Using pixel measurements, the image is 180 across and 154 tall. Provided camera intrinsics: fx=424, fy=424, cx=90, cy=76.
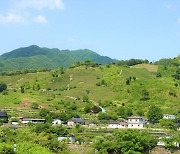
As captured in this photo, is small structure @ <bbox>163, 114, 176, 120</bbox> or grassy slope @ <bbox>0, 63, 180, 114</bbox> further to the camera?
grassy slope @ <bbox>0, 63, 180, 114</bbox>

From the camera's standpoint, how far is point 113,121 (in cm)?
7225

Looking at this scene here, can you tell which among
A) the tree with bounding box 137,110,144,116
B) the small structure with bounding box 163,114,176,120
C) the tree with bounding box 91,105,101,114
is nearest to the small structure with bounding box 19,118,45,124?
the tree with bounding box 91,105,101,114

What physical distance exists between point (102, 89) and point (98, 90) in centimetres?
113

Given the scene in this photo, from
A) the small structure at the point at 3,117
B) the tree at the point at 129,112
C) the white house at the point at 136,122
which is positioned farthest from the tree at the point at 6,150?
the tree at the point at 129,112

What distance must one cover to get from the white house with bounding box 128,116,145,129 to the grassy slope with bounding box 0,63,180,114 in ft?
30.9

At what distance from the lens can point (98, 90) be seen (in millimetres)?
99188

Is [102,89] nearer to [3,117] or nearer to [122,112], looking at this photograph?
[122,112]

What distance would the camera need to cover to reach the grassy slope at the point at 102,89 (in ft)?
283

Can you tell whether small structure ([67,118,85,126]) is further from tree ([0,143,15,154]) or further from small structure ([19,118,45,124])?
tree ([0,143,15,154])

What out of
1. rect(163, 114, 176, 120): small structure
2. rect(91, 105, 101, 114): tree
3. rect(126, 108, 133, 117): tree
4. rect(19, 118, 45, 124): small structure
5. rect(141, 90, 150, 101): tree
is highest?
rect(141, 90, 150, 101): tree

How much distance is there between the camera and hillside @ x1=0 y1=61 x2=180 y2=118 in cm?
8519

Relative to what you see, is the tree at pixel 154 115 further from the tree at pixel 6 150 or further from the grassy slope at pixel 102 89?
the tree at pixel 6 150

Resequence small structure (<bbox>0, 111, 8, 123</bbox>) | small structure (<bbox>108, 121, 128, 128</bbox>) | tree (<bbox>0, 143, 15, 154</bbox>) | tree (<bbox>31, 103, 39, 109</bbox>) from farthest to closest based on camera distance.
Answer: tree (<bbox>31, 103, 39, 109</bbox>)
small structure (<bbox>108, 121, 128, 128</bbox>)
small structure (<bbox>0, 111, 8, 123</bbox>)
tree (<bbox>0, 143, 15, 154</bbox>)

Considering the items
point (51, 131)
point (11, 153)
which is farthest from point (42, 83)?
point (11, 153)
